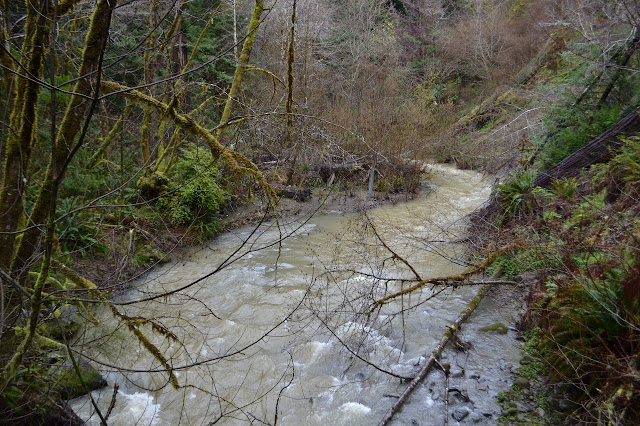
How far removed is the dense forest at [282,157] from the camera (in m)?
2.61

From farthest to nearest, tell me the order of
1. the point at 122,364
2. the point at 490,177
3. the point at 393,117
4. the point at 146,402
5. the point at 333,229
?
the point at 393,117
the point at 490,177
the point at 333,229
the point at 122,364
the point at 146,402

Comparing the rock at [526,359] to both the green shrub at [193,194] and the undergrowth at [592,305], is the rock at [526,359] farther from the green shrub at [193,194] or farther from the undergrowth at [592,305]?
the green shrub at [193,194]

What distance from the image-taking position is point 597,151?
6984mm

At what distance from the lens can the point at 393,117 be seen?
515 inches

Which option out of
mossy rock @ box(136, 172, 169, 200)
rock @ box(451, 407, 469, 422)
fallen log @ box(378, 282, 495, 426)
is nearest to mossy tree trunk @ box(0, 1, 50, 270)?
fallen log @ box(378, 282, 495, 426)

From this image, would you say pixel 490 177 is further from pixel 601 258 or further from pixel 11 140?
pixel 11 140

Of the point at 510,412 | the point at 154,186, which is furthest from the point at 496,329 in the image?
the point at 154,186

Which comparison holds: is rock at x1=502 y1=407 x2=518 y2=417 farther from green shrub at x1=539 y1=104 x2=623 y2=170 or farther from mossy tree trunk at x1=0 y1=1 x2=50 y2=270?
green shrub at x1=539 y1=104 x2=623 y2=170

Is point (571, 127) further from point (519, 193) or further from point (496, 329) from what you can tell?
point (496, 329)

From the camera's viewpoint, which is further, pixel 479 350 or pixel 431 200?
pixel 431 200

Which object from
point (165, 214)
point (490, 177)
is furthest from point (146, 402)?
point (490, 177)

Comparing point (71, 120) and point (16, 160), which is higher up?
point (71, 120)

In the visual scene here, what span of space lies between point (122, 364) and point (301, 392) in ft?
6.86

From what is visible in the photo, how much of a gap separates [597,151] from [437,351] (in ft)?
17.1
